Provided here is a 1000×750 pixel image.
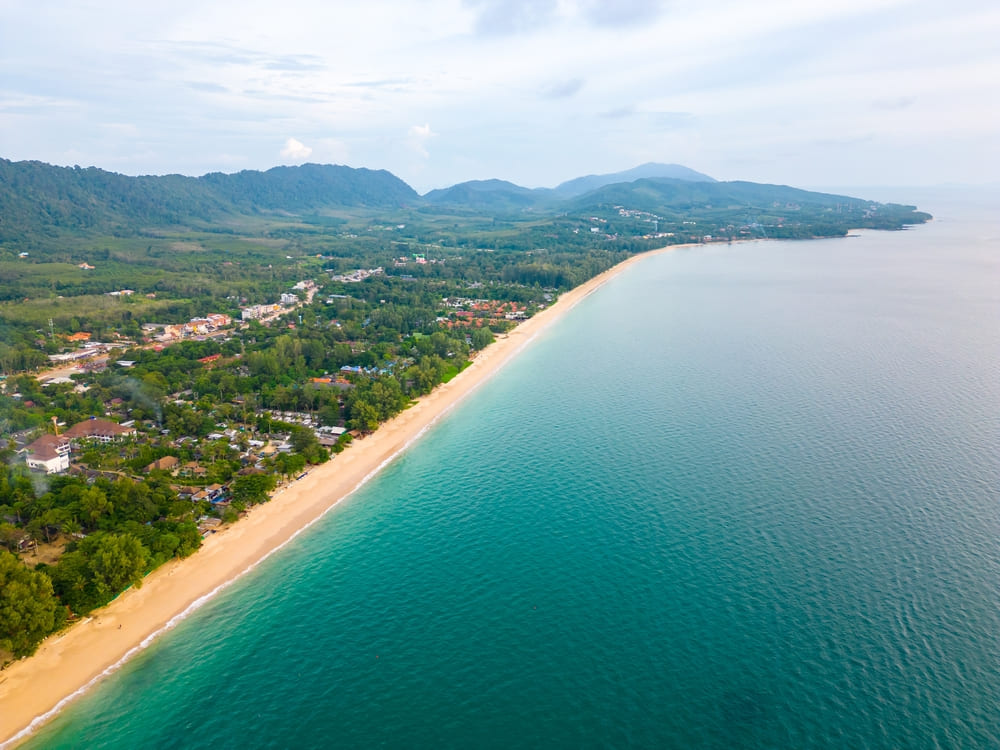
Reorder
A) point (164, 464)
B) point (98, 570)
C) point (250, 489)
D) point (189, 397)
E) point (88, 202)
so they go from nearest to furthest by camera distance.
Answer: point (98, 570)
point (250, 489)
point (164, 464)
point (189, 397)
point (88, 202)

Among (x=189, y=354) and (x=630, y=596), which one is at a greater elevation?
(x=189, y=354)

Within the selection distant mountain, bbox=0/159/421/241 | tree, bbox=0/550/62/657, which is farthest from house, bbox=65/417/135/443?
distant mountain, bbox=0/159/421/241

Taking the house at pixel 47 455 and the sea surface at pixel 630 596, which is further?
the house at pixel 47 455

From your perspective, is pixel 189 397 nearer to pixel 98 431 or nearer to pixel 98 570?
pixel 98 431

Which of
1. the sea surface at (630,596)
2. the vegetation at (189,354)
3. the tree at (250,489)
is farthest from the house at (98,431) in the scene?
the sea surface at (630,596)

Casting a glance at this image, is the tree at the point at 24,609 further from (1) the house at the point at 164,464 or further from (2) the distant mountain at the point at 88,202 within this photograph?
(2) the distant mountain at the point at 88,202

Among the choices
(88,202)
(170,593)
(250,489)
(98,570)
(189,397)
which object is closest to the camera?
(98,570)

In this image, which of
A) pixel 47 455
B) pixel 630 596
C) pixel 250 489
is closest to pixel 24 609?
pixel 250 489
